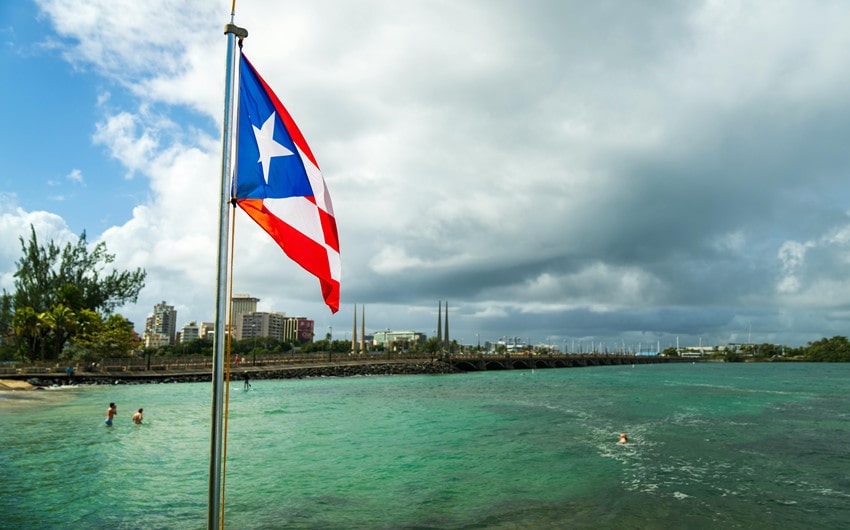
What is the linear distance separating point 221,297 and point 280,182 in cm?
190

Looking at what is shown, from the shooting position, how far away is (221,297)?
552 centimetres

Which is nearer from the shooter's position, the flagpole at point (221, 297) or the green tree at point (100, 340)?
the flagpole at point (221, 297)

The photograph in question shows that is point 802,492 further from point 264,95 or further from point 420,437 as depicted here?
point 264,95

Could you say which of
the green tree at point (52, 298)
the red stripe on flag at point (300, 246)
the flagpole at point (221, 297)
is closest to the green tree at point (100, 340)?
the green tree at point (52, 298)

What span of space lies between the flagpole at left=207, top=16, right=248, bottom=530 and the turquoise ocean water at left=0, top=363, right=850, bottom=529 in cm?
902

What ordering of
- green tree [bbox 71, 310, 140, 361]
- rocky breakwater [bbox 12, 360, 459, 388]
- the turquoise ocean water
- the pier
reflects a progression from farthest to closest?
green tree [bbox 71, 310, 140, 361] < rocky breakwater [bbox 12, 360, 459, 388] < the pier < the turquoise ocean water

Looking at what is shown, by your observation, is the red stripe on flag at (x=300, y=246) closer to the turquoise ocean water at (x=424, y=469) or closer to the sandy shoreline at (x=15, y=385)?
the turquoise ocean water at (x=424, y=469)

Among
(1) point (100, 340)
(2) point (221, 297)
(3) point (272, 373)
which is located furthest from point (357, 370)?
(2) point (221, 297)

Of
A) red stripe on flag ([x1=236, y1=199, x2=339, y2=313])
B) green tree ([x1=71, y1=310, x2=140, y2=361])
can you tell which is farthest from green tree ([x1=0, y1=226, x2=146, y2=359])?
red stripe on flag ([x1=236, y1=199, x2=339, y2=313])

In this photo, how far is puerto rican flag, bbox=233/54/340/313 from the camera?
6469 mm

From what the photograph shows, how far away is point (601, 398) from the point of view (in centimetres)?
5466

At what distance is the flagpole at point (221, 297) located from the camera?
5.30 metres

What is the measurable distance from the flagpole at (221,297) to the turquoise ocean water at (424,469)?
9.02 metres

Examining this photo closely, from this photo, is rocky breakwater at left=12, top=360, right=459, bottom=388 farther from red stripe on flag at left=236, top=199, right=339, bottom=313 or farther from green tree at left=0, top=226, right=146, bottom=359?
red stripe on flag at left=236, top=199, right=339, bottom=313
